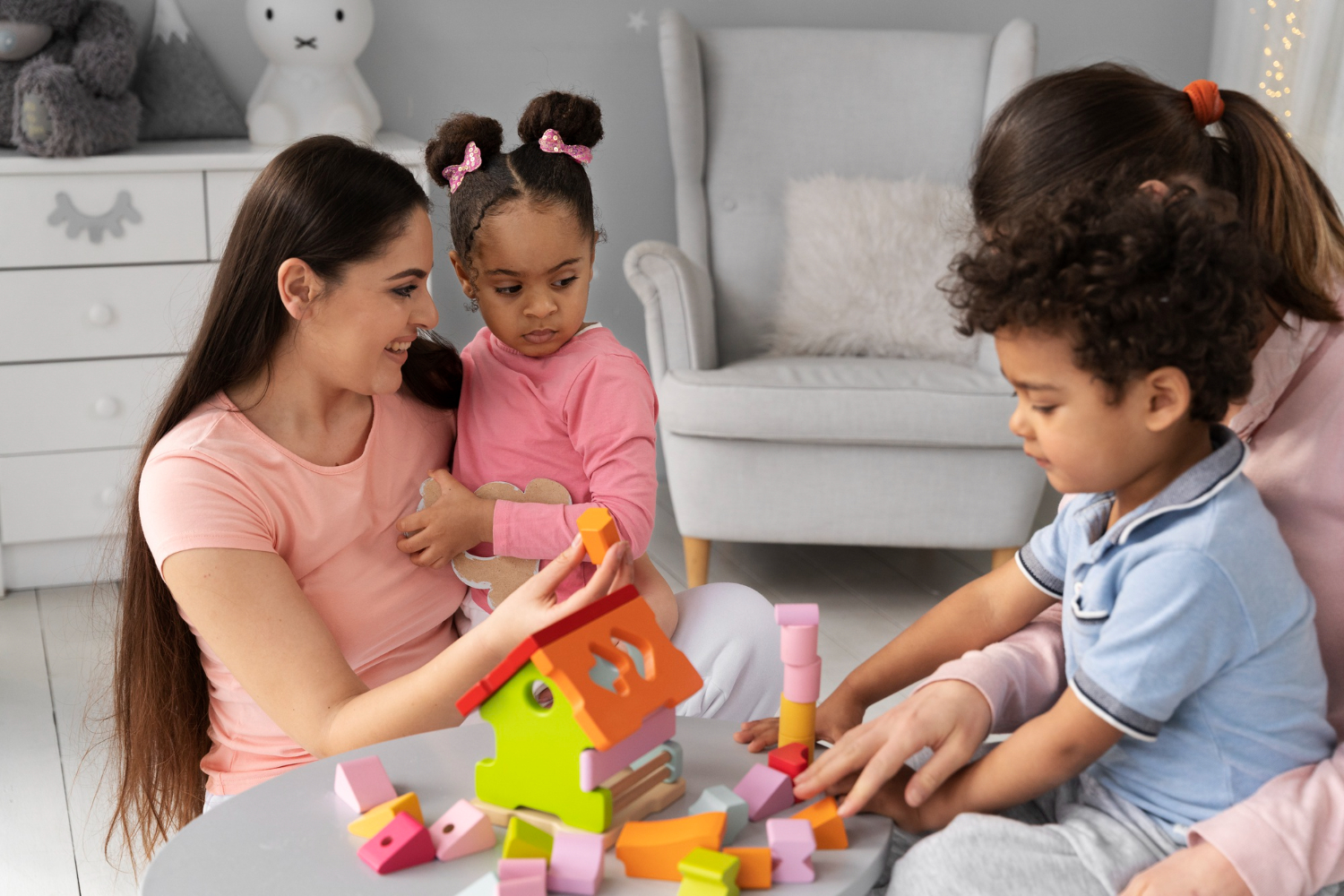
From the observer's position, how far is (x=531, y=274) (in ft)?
4.60

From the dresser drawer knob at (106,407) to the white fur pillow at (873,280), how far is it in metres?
1.43

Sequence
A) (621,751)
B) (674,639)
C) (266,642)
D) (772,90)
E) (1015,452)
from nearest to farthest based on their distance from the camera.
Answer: (621,751)
(266,642)
(674,639)
(1015,452)
(772,90)

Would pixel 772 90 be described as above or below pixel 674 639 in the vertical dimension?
above

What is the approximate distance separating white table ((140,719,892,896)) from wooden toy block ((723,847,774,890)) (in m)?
0.01

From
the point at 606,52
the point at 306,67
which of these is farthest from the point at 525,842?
the point at 606,52

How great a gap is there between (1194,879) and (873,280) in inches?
82.6

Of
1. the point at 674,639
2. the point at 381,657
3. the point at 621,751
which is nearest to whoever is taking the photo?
the point at 621,751

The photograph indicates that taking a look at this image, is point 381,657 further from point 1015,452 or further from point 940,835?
point 1015,452

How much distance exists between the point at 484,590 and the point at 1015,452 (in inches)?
57.1

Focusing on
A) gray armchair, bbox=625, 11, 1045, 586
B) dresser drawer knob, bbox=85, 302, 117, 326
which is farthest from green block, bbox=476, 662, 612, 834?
dresser drawer knob, bbox=85, 302, 117, 326

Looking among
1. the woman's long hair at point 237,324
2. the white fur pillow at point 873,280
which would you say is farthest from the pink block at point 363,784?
the white fur pillow at point 873,280

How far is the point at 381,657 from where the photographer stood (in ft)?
4.47

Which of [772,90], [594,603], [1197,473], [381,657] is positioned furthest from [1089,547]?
[772,90]

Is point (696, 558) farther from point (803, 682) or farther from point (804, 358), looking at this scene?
point (803, 682)
